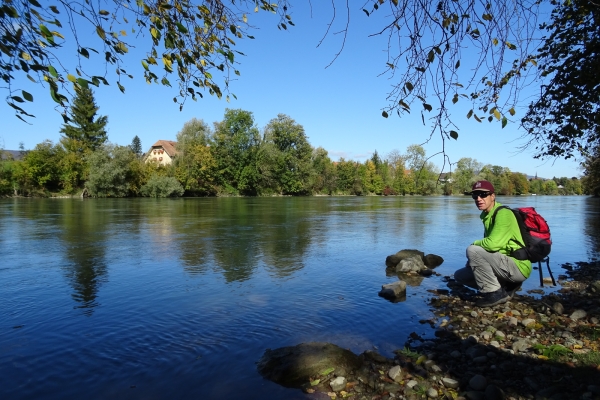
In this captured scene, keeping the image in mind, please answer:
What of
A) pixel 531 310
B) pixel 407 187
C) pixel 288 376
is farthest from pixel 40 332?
pixel 407 187

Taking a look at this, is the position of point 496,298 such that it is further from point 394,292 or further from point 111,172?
point 111,172

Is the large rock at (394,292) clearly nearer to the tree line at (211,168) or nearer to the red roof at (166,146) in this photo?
the tree line at (211,168)

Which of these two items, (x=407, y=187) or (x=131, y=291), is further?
(x=407, y=187)

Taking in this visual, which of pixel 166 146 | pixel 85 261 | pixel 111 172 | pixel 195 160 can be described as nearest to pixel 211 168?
pixel 195 160

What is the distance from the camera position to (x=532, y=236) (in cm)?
683

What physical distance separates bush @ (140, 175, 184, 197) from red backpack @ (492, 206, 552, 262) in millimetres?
67963

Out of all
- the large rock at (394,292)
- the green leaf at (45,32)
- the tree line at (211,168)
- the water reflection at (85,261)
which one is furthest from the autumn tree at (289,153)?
the green leaf at (45,32)

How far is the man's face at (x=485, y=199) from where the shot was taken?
280 inches

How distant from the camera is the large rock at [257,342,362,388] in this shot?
16.6 feet

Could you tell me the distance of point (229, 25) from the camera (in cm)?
527


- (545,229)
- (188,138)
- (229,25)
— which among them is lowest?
(545,229)

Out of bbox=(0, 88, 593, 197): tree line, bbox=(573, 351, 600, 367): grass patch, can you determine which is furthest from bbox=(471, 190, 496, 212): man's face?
bbox=(0, 88, 593, 197): tree line

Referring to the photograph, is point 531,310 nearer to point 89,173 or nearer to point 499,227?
point 499,227

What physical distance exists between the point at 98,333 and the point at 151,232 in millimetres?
14579
